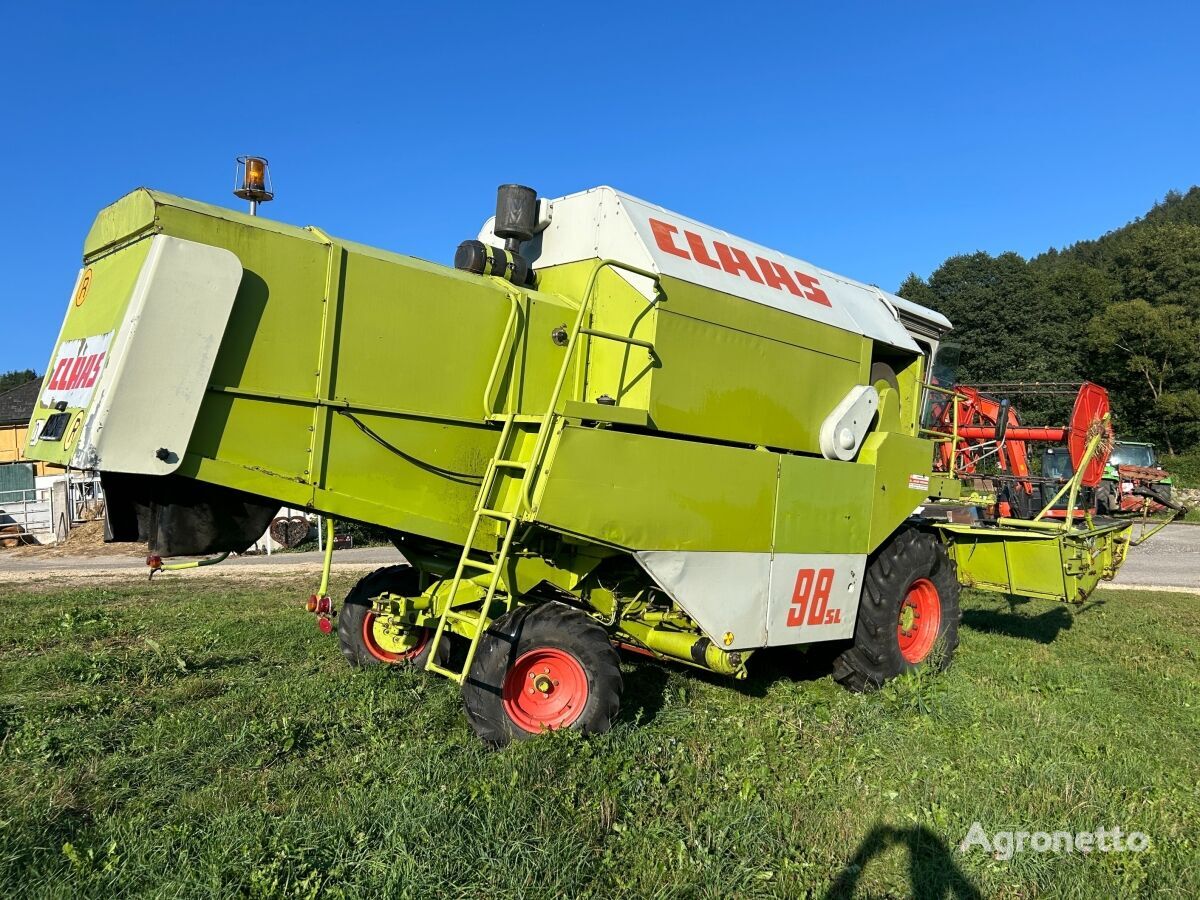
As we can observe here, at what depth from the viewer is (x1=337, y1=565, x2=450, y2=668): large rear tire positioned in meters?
6.06

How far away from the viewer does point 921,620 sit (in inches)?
275

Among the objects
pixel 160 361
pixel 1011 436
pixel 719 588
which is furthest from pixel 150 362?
pixel 1011 436

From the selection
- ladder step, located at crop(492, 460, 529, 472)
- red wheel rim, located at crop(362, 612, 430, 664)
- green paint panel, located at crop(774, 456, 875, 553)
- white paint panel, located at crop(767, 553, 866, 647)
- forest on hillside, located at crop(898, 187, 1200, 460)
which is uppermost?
forest on hillside, located at crop(898, 187, 1200, 460)

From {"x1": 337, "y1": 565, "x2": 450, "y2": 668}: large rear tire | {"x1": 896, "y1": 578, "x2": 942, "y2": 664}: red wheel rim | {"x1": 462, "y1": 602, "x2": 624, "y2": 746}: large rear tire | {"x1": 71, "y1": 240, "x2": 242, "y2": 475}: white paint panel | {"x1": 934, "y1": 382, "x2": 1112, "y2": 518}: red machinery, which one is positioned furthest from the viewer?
{"x1": 934, "y1": 382, "x2": 1112, "y2": 518}: red machinery

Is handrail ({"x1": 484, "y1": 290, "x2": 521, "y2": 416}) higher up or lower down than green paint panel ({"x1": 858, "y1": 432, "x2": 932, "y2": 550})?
higher up

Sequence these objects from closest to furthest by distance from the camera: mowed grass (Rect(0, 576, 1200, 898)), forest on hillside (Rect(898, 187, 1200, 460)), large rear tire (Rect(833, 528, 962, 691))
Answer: mowed grass (Rect(0, 576, 1200, 898)) → large rear tire (Rect(833, 528, 962, 691)) → forest on hillside (Rect(898, 187, 1200, 460))

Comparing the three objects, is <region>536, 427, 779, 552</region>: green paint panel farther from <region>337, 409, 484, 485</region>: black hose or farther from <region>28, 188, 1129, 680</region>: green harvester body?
<region>337, 409, 484, 485</region>: black hose

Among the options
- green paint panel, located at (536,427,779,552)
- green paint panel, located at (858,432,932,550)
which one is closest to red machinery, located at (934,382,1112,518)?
green paint panel, located at (858,432,932,550)

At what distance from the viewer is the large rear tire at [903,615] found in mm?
6168

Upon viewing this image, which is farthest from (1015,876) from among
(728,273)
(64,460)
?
(64,460)

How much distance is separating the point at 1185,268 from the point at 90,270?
5403 cm

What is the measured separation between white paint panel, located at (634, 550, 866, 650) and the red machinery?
2.21 meters

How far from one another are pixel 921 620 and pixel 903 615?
0.28 m

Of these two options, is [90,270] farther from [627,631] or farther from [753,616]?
[753,616]
